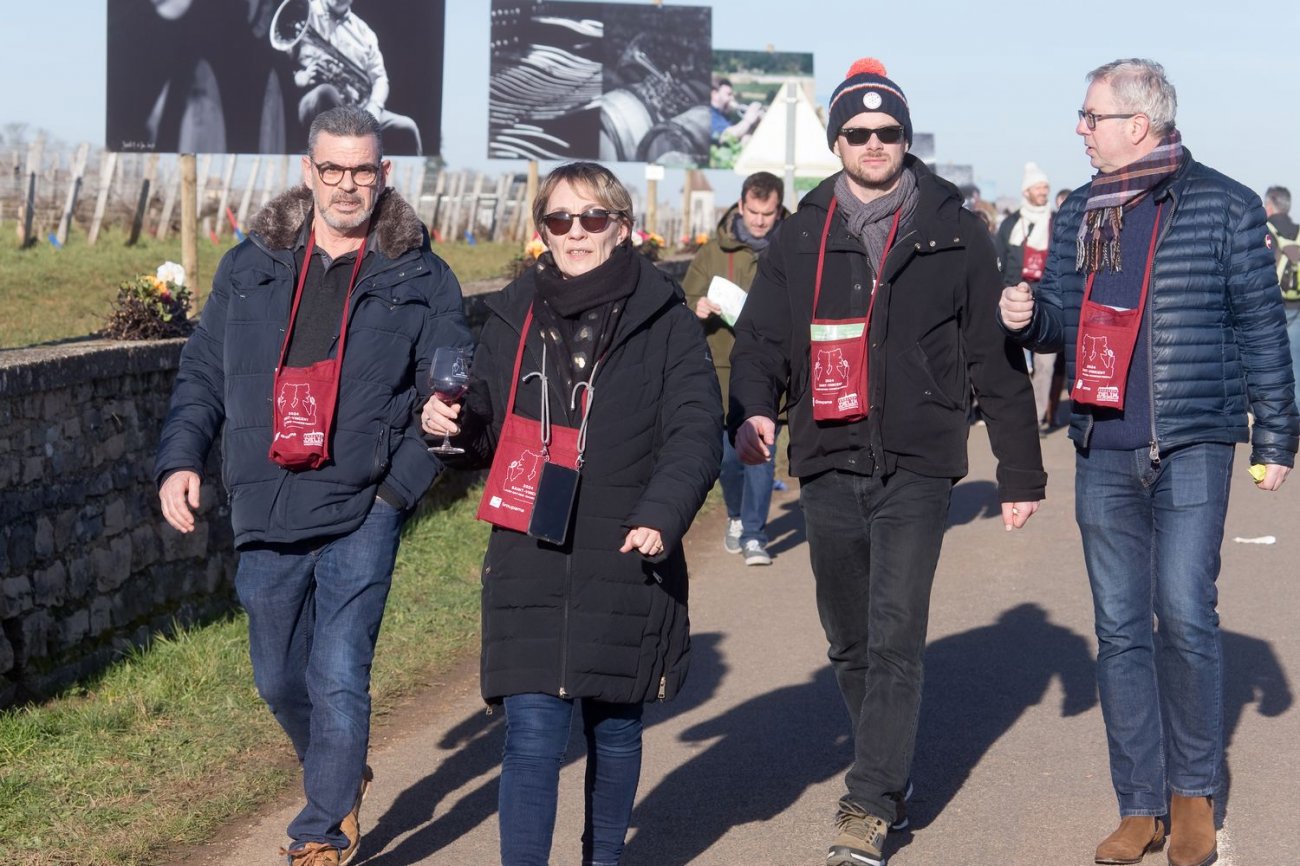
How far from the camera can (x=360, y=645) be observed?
4875 millimetres

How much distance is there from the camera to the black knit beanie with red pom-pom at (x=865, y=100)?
5.05 m

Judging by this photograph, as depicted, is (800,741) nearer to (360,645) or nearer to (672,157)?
(360,645)

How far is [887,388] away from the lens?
16.8 ft

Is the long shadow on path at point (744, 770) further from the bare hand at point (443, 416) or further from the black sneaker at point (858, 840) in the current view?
the bare hand at point (443, 416)

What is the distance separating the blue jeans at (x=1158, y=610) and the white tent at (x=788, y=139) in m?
12.0

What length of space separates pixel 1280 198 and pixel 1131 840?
39.1ft

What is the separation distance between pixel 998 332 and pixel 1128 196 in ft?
1.65

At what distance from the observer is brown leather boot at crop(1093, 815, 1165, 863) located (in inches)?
197

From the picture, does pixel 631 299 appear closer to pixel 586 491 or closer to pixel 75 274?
pixel 586 491

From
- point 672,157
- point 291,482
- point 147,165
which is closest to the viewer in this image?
point 291,482

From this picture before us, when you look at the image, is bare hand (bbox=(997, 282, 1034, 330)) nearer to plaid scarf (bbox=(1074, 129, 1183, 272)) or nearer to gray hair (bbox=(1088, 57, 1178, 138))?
plaid scarf (bbox=(1074, 129, 1183, 272))

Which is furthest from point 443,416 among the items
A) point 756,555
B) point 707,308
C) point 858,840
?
point 756,555

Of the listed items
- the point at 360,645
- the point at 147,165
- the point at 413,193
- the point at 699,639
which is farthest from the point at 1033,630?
the point at 413,193

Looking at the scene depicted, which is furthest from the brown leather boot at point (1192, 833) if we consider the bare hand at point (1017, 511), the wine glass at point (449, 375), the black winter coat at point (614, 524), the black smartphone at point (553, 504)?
Answer: the wine glass at point (449, 375)
